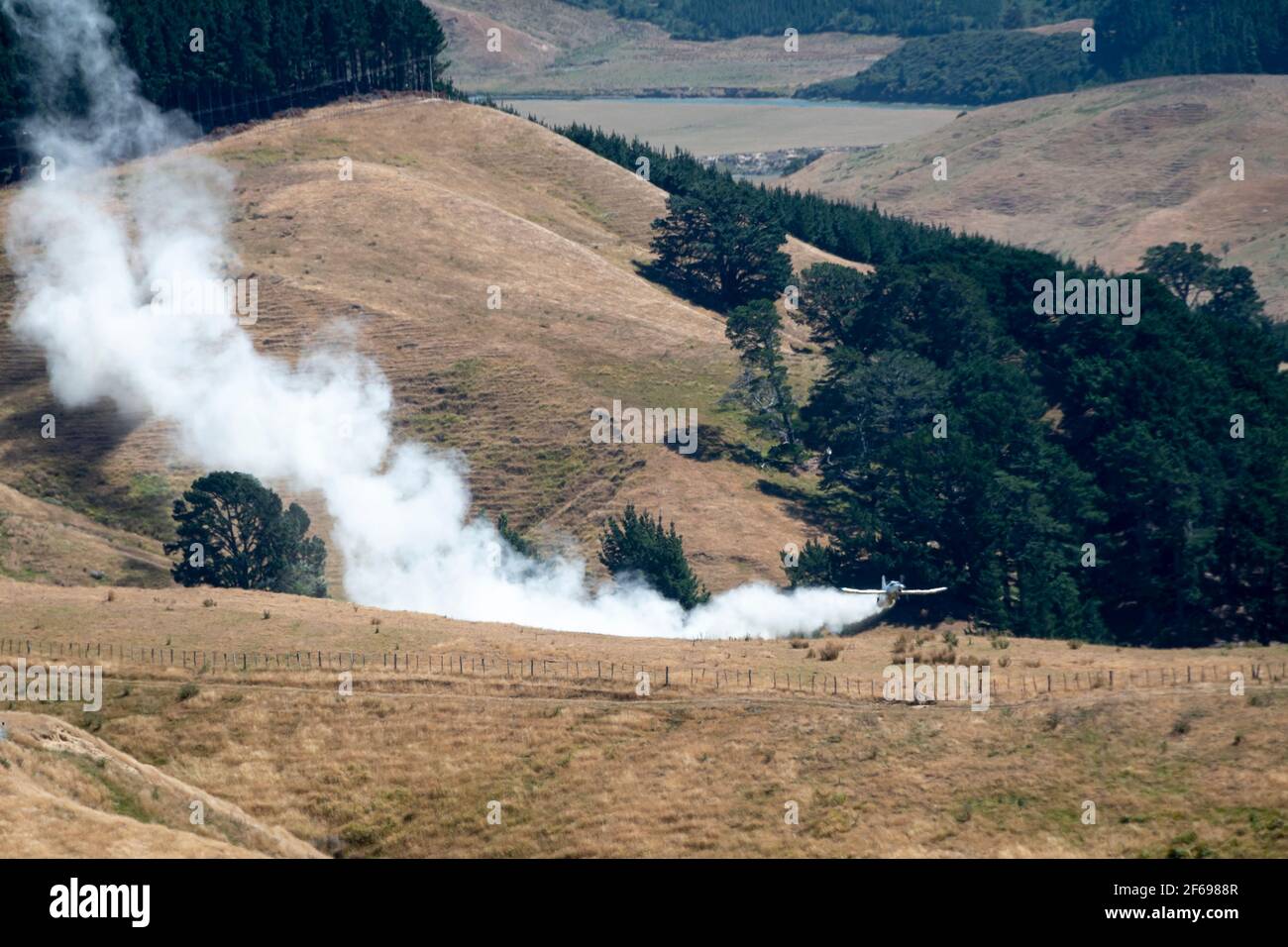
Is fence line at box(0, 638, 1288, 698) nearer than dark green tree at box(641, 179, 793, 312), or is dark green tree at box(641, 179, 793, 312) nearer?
fence line at box(0, 638, 1288, 698)

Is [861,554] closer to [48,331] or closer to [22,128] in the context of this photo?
[48,331]

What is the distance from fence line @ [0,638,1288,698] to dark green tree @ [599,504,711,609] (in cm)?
3325

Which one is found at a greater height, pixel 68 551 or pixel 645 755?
pixel 68 551

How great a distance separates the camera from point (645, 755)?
76250mm

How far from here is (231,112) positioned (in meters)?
197

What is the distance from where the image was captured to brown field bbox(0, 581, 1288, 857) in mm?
67875

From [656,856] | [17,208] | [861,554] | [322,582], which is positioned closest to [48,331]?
[17,208]
